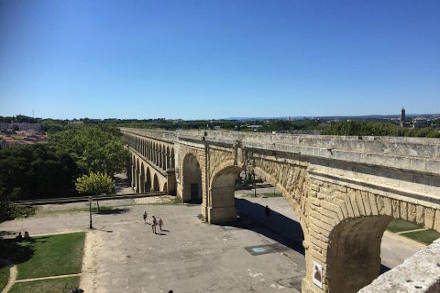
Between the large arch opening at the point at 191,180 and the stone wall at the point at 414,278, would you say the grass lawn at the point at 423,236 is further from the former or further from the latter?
the stone wall at the point at 414,278

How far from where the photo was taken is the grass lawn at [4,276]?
47.9 feet

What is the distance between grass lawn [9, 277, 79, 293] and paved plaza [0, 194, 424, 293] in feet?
1.64

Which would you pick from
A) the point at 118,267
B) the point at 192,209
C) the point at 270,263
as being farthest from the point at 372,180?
the point at 192,209

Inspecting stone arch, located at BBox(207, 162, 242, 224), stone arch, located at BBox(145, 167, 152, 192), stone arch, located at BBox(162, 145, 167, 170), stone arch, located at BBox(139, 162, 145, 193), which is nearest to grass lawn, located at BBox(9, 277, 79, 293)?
stone arch, located at BBox(207, 162, 242, 224)

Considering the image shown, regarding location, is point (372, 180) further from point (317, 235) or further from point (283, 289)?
point (283, 289)

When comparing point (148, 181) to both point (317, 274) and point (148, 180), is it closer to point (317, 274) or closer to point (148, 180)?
point (148, 180)

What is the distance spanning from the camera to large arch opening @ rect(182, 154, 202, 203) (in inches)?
1136

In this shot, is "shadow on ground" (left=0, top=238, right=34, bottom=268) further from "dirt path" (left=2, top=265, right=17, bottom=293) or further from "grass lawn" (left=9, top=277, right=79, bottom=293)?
"grass lawn" (left=9, top=277, right=79, bottom=293)

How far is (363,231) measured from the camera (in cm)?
1172

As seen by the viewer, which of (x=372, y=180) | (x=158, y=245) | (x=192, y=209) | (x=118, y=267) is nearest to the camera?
(x=372, y=180)

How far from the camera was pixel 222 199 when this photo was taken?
23.8 m

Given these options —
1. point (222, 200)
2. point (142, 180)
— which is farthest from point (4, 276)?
point (142, 180)

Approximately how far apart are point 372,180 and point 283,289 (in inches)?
259

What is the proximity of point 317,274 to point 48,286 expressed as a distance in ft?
33.7
